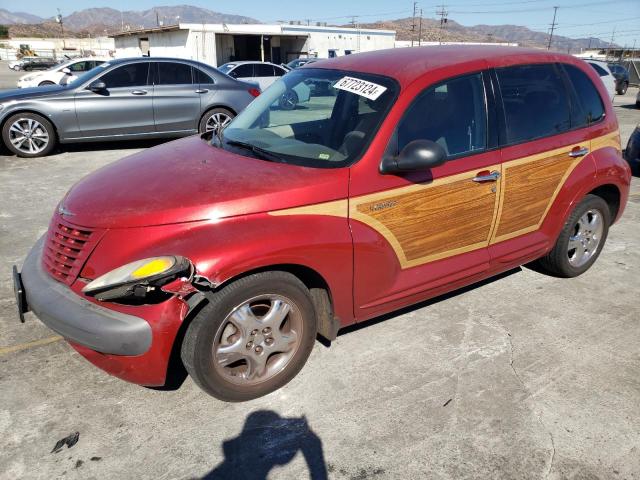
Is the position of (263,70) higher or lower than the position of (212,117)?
higher

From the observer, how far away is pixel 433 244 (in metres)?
3.22

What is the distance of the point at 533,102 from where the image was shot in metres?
3.65

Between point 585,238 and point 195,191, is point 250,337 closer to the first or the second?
point 195,191

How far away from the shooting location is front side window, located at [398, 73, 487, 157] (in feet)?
10.1

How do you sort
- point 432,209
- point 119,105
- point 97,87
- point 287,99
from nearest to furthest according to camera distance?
point 432,209 < point 287,99 < point 97,87 < point 119,105

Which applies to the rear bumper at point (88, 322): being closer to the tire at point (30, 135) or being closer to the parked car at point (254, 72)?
the tire at point (30, 135)

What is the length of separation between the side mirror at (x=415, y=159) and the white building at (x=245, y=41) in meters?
41.6

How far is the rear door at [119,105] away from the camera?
8633 mm

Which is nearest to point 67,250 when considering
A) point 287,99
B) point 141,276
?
point 141,276

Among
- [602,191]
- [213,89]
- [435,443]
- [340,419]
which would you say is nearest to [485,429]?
[435,443]

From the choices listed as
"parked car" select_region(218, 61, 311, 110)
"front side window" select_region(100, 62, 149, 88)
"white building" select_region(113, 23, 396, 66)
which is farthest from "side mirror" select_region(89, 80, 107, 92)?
"white building" select_region(113, 23, 396, 66)

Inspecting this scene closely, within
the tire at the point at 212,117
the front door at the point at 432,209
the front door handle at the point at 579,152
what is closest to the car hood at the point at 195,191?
the front door at the point at 432,209

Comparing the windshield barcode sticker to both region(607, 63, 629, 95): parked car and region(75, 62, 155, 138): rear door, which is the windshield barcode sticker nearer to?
region(75, 62, 155, 138): rear door

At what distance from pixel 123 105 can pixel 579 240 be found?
7620 millimetres
